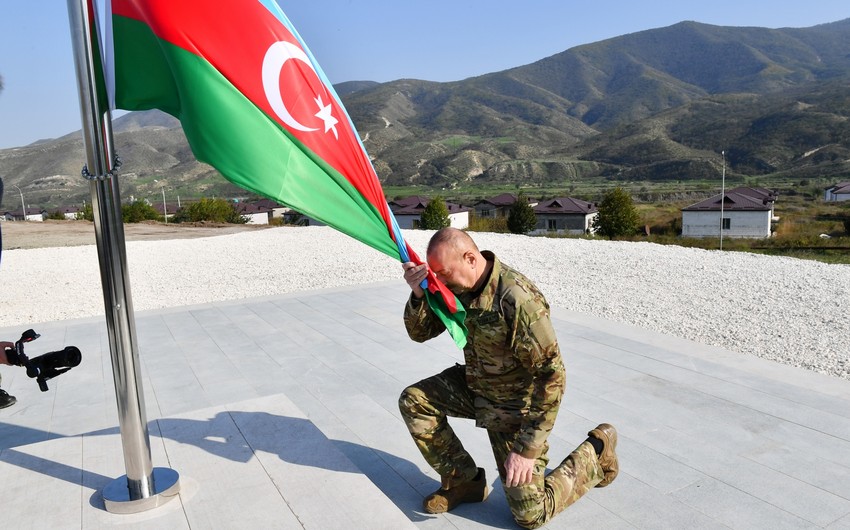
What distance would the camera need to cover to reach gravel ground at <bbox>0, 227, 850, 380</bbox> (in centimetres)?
718

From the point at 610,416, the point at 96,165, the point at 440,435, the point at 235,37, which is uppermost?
the point at 235,37

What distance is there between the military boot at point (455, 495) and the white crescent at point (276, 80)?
2.02 metres

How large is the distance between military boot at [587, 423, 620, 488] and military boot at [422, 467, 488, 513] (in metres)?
0.68

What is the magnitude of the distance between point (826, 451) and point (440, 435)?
8.40ft

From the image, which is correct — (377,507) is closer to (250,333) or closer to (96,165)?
(96,165)

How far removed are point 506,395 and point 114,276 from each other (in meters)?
2.00

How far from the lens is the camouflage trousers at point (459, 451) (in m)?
3.15

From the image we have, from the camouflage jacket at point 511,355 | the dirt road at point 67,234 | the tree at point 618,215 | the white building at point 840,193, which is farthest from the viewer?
the white building at point 840,193

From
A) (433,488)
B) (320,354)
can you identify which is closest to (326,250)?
(320,354)

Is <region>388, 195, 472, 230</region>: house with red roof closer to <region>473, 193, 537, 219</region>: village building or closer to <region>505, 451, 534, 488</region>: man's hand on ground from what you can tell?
<region>473, 193, 537, 219</region>: village building

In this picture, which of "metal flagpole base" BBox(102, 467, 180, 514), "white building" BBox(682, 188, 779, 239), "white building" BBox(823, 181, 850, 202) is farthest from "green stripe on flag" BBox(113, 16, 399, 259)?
"white building" BBox(823, 181, 850, 202)

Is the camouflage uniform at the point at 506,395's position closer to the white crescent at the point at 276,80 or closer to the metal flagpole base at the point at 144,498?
the white crescent at the point at 276,80

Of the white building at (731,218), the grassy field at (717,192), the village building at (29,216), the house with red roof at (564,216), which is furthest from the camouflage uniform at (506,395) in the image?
the village building at (29,216)

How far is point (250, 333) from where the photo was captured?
7562 millimetres
